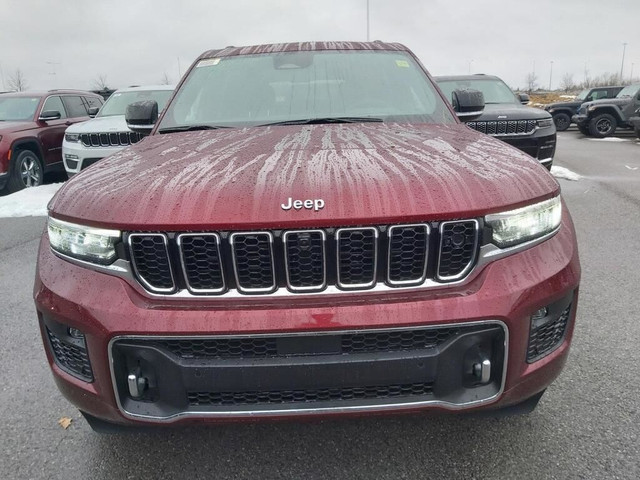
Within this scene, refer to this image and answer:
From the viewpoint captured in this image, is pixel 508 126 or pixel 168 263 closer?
pixel 168 263

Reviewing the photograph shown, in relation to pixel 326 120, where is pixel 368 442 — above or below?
below

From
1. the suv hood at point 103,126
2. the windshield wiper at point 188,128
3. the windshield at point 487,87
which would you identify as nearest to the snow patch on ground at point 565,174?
the windshield at point 487,87

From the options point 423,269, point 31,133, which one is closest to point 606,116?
point 31,133

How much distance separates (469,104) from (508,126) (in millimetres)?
4535

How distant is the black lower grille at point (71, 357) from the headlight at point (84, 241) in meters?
0.31

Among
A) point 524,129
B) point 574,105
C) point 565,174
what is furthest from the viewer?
point 574,105

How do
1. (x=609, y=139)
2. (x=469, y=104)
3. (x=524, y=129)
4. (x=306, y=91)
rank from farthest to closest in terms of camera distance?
(x=609, y=139) < (x=524, y=129) < (x=469, y=104) < (x=306, y=91)

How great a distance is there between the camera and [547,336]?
1843mm

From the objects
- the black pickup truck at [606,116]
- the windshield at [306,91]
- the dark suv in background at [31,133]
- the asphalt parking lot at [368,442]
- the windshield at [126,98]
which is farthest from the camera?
the black pickup truck at [606,116]

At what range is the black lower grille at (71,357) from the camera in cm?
178

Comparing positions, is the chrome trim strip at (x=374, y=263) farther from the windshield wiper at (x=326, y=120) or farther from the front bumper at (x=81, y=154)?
the front bumper at (x=81, y=154)

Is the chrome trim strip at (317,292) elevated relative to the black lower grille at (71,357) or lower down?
elevated

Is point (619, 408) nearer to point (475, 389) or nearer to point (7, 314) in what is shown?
point (475, 389)

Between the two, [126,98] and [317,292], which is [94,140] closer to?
[126,98]
